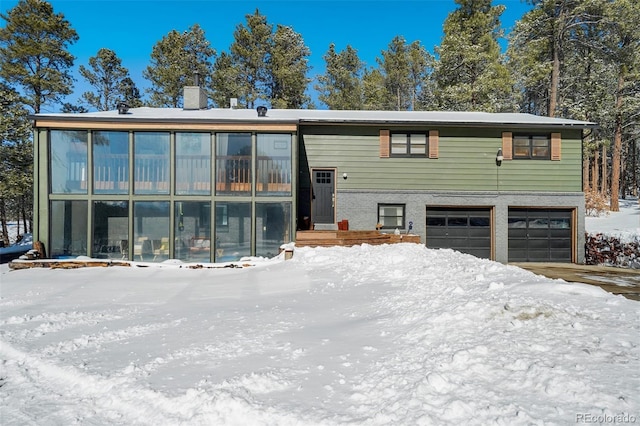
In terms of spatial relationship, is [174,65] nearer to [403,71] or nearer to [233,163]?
[233,163]

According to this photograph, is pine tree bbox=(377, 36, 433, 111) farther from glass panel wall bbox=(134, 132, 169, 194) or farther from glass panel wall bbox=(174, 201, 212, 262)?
glass panel wall bbox=(174, 201, 212, 262)

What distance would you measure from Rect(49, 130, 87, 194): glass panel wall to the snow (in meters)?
5.28

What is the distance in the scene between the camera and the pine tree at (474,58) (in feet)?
60.2

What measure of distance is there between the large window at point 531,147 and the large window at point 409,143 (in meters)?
3.23

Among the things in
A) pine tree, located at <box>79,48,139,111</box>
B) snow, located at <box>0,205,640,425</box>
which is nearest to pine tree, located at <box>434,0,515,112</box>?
snow, located at <box>0,205,640,425</box>

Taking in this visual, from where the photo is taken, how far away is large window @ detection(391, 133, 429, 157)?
12398 mm

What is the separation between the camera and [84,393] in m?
3.02

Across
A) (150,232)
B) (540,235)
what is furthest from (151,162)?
(540,235)

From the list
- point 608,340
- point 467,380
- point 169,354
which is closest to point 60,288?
point 169,354

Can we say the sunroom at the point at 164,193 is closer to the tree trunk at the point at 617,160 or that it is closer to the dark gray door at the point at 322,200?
the dark gray door at the point at 322,200

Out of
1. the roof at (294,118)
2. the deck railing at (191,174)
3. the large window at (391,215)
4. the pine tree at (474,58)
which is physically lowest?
the large window at (391,215)

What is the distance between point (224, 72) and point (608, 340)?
962 inches

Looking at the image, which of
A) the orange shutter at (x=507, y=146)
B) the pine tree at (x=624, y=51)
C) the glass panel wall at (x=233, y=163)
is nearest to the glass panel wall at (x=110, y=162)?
the glass panel wall at (x=233, y=163)

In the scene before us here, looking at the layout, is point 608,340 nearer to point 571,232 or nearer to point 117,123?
point 571,232
